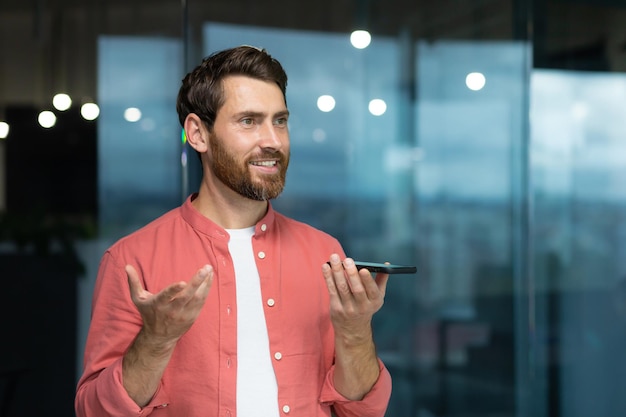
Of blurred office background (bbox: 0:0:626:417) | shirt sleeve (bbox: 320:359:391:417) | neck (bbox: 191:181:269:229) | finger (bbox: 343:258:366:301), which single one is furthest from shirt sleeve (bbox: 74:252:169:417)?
blurred office background (bbox: 0:0:626:417)

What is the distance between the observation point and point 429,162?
4473mm

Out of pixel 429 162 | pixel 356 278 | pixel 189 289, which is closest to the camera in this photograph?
pixel 189 289

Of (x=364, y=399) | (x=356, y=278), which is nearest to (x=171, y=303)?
(x=356, y=278)

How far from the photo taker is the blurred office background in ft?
12.9

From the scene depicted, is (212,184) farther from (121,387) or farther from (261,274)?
(121,387)

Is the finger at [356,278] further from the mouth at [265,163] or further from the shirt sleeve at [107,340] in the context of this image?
the shirt sleeve at [107,340]

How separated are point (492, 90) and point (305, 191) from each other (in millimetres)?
1162

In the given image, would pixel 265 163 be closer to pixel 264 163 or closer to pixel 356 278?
pixel 264 163

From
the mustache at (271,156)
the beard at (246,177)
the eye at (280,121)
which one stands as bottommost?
the beard at (246,177)

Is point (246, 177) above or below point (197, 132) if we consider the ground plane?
below

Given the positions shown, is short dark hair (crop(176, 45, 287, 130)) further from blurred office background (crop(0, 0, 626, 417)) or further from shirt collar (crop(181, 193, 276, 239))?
blurred office background (crop(0, 0, 626, 417))

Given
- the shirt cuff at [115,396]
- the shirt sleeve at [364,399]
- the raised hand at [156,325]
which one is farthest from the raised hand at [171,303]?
the shirt sleeve at [364,399]

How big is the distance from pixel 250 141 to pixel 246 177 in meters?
0.09

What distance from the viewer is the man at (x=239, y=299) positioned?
188 centimetres
